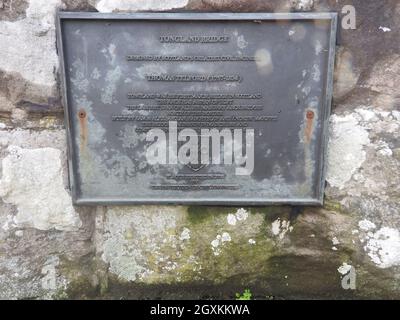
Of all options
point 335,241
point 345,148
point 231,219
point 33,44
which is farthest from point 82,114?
point 335,241

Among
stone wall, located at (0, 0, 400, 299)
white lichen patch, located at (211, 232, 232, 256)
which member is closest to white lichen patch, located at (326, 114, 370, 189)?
stone wall, located at (0, 0, 400, 299)

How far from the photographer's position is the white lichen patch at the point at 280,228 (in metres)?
1.89

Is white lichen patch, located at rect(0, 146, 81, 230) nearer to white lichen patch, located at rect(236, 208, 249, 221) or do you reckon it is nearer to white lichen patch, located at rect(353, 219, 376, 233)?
white lichen patch, located at rect(236, 208, 249, 221)

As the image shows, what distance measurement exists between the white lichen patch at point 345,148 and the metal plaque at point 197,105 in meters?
0.05

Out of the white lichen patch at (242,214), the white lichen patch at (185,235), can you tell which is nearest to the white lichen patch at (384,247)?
the white lichen patch at (242,214)

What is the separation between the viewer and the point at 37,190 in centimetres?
185

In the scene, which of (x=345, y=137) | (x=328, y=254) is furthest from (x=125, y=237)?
(x=345, y=137)

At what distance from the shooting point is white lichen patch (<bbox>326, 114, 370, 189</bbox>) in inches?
70.2

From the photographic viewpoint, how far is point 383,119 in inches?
69.5

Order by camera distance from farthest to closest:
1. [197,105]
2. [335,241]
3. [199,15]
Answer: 1. [335,241]
2. [197,105]
3. [199,15]

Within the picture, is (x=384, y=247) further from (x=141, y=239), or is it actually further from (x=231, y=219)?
(x=141, y=239)

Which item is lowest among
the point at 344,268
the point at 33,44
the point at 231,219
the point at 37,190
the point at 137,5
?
the point at 344,268

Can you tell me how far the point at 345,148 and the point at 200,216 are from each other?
2.14 ft
